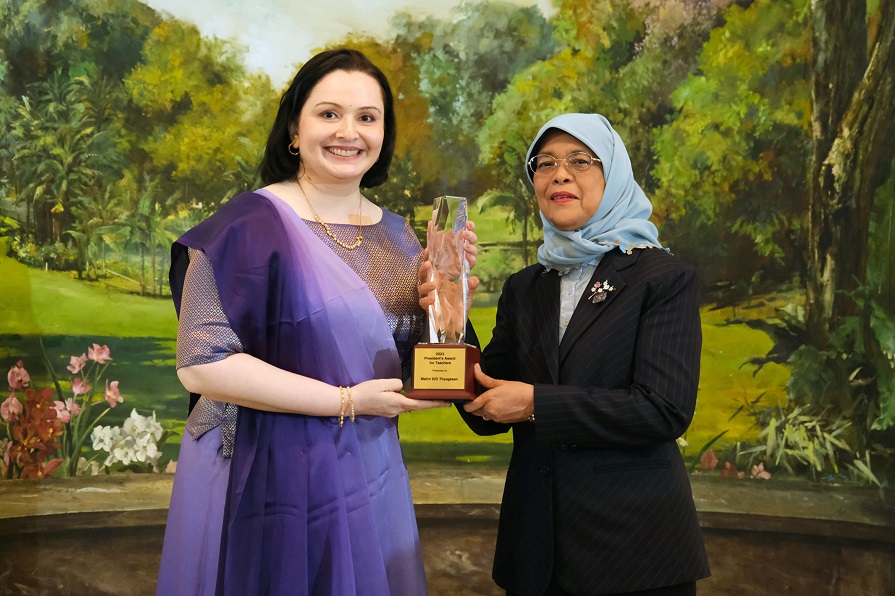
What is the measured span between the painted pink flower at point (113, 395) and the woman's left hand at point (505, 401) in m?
2.48

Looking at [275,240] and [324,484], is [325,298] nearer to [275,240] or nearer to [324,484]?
[275,240]

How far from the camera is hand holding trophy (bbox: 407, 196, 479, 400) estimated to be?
1.65 metres

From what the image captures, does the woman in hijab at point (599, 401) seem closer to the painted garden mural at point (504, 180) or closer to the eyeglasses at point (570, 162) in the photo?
the eyeglasses at point (570, 162)

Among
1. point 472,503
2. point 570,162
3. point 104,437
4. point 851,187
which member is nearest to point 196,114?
point 104,437

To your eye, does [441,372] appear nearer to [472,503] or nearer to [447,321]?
[447,321]

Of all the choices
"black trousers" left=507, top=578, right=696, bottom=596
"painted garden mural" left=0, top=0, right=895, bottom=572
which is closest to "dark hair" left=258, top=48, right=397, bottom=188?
"black trousers" left=507, top=578, right=696, bottom=596

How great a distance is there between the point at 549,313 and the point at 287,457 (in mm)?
659

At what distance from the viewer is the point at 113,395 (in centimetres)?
367

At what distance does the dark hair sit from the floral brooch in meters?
0.61

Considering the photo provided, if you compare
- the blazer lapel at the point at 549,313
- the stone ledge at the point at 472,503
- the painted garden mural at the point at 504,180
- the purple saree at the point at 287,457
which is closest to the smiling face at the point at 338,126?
the purple saree at the point at 287,457

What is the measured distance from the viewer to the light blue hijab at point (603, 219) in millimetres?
1794

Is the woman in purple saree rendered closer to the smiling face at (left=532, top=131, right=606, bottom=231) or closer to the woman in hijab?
the woman in hijab

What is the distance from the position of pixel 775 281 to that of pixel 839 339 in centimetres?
37

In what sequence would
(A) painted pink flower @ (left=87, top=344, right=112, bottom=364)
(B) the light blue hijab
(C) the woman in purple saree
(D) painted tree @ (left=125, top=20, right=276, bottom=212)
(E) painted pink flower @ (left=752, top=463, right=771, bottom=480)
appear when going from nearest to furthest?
1. (C) the woman in purple saree
2. (B) the light blue hijab
3. (E) painted pink flower @ (left=752, top=463, right=771, bottom=480)
4. (A) painted pink flower @ (left=87, top=344, right=112, bottom=364)
5. (D) painted tree @ (left=125, top=20, right=276, bottom=212)
